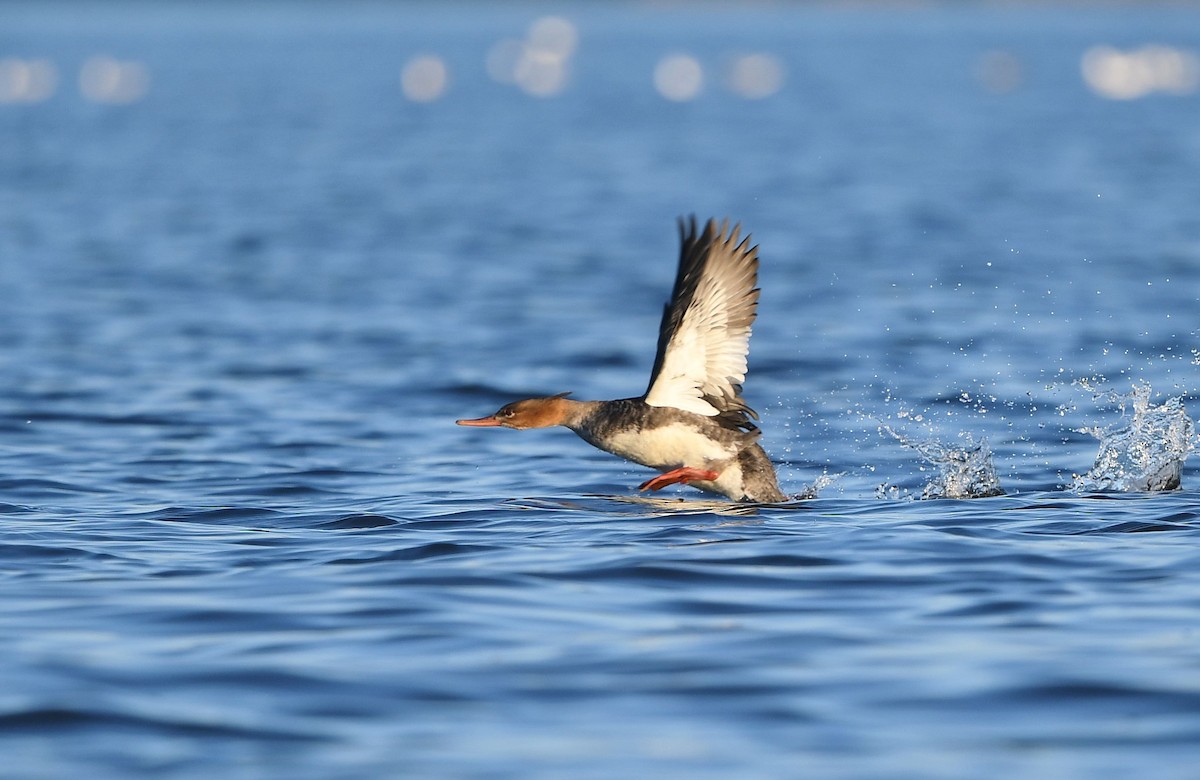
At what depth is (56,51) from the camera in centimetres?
10975

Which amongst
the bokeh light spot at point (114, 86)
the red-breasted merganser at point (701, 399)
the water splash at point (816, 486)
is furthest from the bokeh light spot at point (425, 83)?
the red-breasted merganser at point (701, 399)

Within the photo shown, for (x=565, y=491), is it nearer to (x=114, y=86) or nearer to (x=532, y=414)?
(x=532, y=414)

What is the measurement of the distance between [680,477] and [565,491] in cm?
134

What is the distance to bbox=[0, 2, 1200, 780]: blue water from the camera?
5.73 m

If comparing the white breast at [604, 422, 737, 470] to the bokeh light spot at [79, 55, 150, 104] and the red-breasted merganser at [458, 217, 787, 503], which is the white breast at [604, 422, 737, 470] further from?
the bokeh light spot at [79, 55, 150, 104]

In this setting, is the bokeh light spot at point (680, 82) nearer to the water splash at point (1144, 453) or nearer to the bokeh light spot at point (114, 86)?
the bokeh light spot at point (114, 86)

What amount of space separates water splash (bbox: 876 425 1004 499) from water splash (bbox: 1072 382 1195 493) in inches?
20.1

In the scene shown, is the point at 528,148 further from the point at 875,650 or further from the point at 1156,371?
the point at 875,650

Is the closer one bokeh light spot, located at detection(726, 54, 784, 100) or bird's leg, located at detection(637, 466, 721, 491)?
bird's leg, located at detection(637, 466, 721, 491)

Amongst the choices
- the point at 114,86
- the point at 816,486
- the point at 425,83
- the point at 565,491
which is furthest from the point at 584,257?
the point at 114,86

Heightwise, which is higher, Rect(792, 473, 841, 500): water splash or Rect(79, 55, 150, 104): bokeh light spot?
Rect(79, 55, 150, 104): bokeh light spot

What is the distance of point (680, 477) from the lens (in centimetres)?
938

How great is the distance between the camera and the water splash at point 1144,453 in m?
9.83

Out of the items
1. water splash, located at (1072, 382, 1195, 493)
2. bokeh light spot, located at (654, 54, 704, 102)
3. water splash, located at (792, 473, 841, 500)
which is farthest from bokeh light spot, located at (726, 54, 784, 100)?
water splash, located at (1072, 382, 1195, 493)
